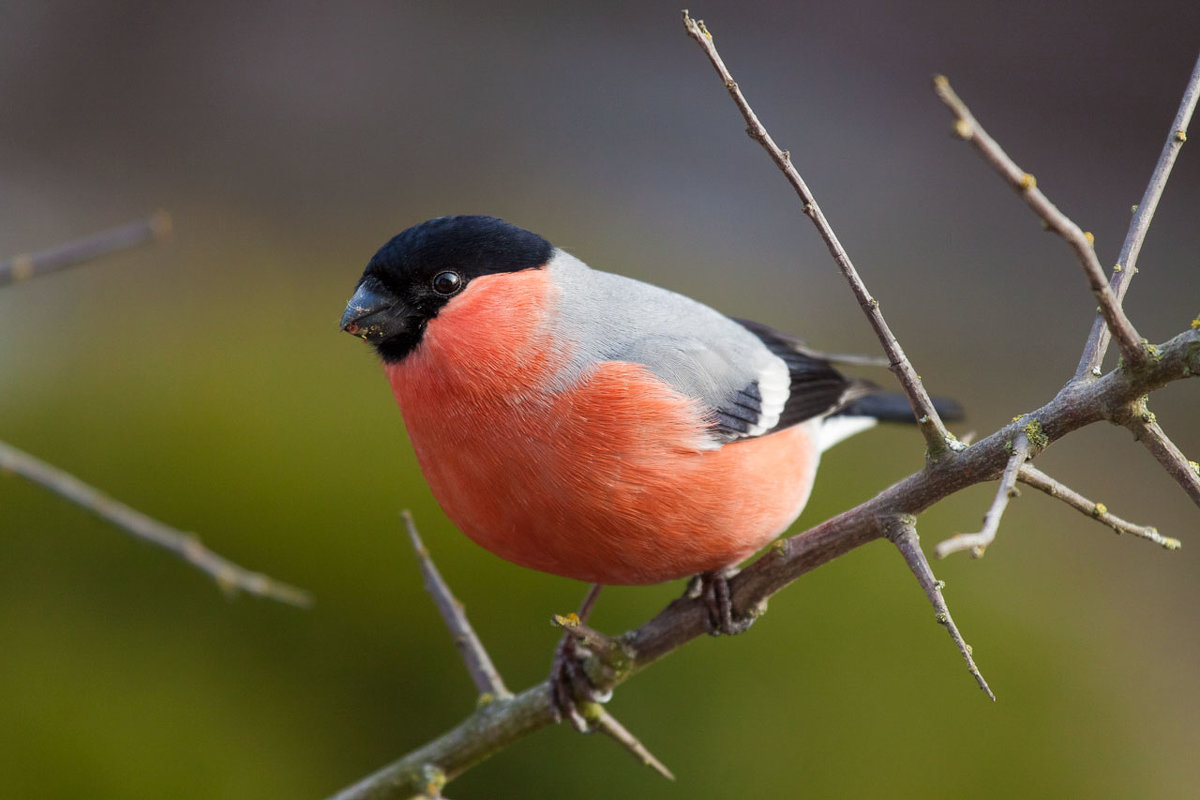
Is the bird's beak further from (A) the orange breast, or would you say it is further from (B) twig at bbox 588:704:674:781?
(B) twig at bbox 588:704:674:781

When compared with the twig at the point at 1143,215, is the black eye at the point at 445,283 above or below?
above

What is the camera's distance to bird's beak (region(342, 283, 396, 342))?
146 centimetres

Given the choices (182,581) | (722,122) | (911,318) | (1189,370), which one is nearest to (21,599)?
(182,581)

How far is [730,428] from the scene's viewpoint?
5.29 feet

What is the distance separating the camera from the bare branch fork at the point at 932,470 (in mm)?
795

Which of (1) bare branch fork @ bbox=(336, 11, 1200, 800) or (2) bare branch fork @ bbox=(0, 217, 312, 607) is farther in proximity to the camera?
(2) bare branch fork @ bbox=(0, 217, 312, 607)

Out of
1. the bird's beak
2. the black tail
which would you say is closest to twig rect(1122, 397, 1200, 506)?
the bird's beak

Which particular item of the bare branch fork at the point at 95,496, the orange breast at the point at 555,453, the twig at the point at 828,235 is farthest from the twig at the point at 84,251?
the twig at the point at 828,235

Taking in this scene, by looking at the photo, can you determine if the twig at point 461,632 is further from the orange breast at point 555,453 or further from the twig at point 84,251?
the twig at point 84,251

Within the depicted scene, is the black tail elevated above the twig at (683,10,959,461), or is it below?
below

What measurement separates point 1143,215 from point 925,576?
0.36m

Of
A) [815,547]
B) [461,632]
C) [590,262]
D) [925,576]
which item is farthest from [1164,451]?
[590,262]

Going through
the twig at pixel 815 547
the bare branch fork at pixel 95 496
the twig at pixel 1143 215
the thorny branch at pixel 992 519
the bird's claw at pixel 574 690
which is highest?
the bare branch fork at pixel 95 496

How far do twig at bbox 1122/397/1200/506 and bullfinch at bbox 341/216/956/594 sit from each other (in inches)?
26.0
